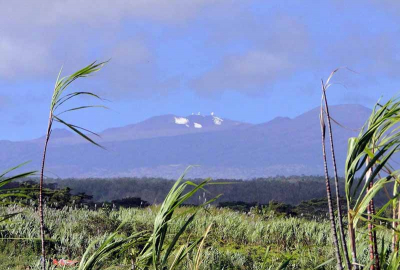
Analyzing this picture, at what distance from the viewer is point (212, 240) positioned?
10.4 metres

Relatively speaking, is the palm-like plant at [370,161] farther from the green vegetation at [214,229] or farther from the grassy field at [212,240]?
the grassy field at [212,240]

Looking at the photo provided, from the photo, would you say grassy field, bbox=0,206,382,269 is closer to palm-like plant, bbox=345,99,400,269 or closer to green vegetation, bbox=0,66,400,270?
green vegetation, bbox=0,66,400,270

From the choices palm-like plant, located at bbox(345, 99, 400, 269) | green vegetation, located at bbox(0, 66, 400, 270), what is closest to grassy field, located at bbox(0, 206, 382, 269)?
green vegetation, located at bbox(0, 66, 400, 270)

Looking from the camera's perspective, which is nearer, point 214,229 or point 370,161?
point 370,161

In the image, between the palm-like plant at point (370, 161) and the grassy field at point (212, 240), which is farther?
the grassy field at point (212, 240)

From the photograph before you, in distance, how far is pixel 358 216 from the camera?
2445mm

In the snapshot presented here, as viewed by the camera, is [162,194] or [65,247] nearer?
[65,247]

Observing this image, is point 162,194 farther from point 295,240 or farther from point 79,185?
point 295,240

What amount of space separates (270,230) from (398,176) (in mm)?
8317

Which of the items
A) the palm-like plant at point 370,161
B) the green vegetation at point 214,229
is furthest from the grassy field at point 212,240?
the palm-like plant at point 370,161

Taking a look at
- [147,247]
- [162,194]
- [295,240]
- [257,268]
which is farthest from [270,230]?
[162,194]

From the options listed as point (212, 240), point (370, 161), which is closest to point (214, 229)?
point (212, 240)

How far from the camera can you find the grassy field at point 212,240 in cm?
817

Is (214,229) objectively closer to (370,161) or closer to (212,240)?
(212,240)
